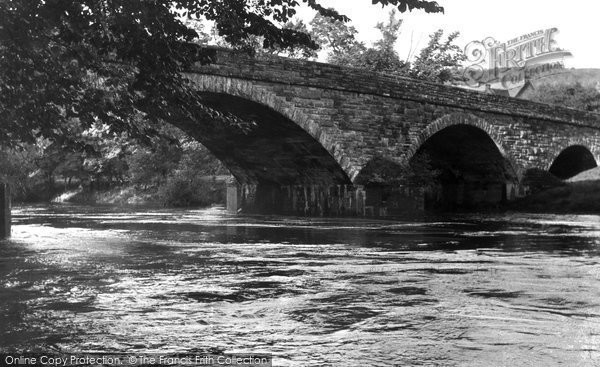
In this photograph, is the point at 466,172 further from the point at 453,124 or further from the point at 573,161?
the point at 573,161

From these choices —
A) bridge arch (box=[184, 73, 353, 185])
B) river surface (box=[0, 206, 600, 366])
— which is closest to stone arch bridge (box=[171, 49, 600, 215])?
bridge arch (box=[184, 73, 353, 185])

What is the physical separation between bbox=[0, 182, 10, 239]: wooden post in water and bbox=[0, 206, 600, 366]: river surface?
155 cm

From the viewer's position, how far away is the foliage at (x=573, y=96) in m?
58.0

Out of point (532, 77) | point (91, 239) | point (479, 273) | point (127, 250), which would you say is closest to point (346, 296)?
point (479, 273)

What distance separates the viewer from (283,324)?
14.4 feet

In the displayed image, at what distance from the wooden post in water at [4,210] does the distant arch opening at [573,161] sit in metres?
28.0

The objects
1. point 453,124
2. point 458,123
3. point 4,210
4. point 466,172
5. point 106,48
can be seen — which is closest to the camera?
point 106,48

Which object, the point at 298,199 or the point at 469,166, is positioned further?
the point at 469,166

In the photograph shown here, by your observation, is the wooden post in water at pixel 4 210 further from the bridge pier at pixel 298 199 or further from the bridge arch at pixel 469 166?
the bridge arch at pixel 469 166

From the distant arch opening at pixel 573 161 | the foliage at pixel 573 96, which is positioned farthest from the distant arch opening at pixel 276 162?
the foliage at pixel 573 96

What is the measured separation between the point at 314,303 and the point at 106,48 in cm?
367

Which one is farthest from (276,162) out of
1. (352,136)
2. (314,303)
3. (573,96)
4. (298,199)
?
(573,96)

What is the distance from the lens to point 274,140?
→ 2316 centimetres

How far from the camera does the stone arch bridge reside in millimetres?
20516
